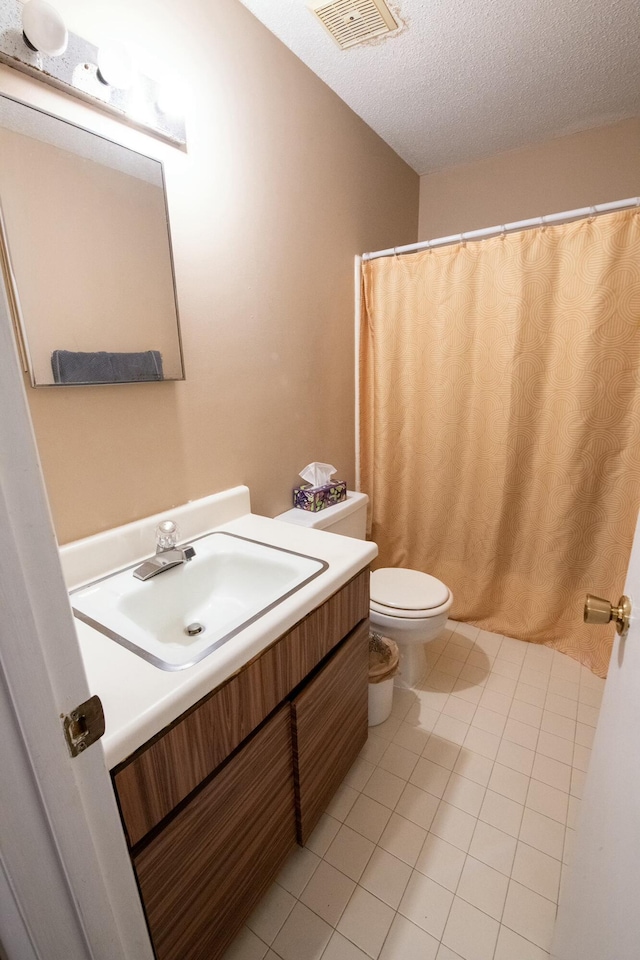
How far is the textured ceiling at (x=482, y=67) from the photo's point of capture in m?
1.25

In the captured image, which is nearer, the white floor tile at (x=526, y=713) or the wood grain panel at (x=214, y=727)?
the wood grain panel at (x=214, y=727)

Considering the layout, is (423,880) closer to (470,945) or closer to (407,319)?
(470,945)

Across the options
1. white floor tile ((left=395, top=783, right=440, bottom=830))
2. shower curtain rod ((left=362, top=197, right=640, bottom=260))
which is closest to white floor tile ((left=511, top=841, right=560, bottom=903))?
white floor tile ((left=395, top=783, right=440, bottom=830))

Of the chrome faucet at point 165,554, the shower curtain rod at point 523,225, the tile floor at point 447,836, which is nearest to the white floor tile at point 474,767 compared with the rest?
the tile floor at point 447,836

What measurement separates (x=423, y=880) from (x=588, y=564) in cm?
130

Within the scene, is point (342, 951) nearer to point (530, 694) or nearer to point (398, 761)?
point (398, 761)

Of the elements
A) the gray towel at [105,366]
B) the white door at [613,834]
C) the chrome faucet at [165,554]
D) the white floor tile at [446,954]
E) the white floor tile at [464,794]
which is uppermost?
the gray towel at [105,366]

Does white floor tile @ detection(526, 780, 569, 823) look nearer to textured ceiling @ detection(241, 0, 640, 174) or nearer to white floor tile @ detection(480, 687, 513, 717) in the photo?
white floor tile @ detection(480, 687, 513, 717)

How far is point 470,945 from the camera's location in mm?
954

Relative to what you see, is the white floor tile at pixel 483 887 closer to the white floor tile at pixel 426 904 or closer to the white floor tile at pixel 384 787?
the white floor tile at pixel 426 904

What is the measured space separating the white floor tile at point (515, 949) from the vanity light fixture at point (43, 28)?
2101 mm

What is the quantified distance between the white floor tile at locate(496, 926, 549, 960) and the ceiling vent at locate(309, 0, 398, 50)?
243cm

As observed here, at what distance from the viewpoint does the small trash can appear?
4.77ft

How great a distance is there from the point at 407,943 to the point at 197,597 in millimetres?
931
